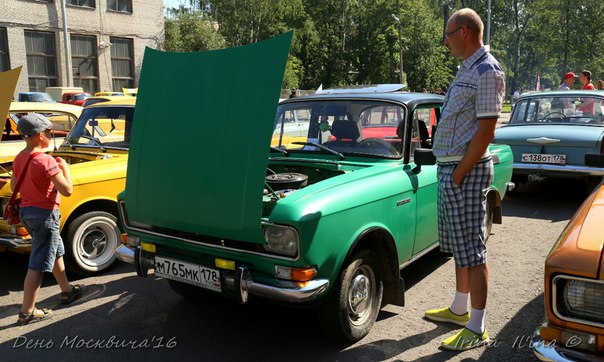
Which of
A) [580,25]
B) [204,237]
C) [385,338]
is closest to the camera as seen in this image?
[204,237]

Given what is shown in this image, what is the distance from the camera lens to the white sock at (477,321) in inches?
133

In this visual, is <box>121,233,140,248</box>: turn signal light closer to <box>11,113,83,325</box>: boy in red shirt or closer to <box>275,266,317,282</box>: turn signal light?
<box>11,113,83,325</box>: boy in red shirt

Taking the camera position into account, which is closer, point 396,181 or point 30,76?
point 396,181

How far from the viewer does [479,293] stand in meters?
3.33

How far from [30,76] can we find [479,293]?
3092cm

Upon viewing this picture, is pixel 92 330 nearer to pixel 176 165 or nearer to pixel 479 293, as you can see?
pixel 176 165

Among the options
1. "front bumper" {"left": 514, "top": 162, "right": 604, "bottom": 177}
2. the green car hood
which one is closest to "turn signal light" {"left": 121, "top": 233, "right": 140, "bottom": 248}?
the green car hood

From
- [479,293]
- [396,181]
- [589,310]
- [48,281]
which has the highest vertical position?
[396,181]

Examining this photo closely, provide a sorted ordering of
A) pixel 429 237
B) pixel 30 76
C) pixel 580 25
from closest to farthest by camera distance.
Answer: pixel 429 237, pixel 30 76, pixel 580 25

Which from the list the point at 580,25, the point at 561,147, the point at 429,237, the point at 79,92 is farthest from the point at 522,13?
the point at 429,237

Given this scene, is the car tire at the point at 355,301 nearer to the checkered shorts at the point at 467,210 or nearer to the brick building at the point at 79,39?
the checkered shorts at the point at 467,210

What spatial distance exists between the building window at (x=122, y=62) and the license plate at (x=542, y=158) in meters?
29.3

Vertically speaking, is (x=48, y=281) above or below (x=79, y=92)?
below

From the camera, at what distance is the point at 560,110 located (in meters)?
8.27
